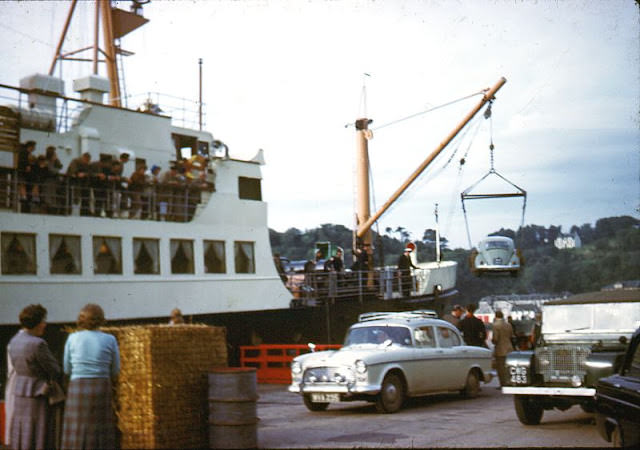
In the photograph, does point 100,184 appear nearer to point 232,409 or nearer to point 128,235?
point 128,235

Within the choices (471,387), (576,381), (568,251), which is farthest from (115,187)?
(568,251)

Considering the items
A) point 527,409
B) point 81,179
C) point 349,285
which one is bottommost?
point 527,409

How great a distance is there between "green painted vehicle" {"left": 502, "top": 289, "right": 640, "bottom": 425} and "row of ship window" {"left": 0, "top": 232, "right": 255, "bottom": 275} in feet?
37.4

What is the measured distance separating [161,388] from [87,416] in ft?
3.52

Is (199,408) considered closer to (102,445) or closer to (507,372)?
(102,445)

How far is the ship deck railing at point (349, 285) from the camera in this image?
26.4m

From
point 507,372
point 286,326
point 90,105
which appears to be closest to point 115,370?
point 507,372

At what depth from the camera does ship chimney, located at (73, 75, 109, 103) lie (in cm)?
2348

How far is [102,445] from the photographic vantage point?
780 cm

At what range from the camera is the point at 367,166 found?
103 ft

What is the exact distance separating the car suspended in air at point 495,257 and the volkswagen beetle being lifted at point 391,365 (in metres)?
10.1

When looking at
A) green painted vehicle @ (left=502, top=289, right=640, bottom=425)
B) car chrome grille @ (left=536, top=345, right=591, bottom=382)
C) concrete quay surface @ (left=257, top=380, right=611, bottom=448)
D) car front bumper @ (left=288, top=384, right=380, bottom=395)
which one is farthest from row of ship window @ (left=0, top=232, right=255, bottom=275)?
car chrome grille @ (left=536, top=345, right=591, bottom=382)

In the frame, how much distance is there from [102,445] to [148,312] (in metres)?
13.3

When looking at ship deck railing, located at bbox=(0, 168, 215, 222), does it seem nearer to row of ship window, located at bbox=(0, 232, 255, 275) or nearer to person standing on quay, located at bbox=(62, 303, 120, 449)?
row of ship window, located at bbox=(0, 232, 255, 275)
